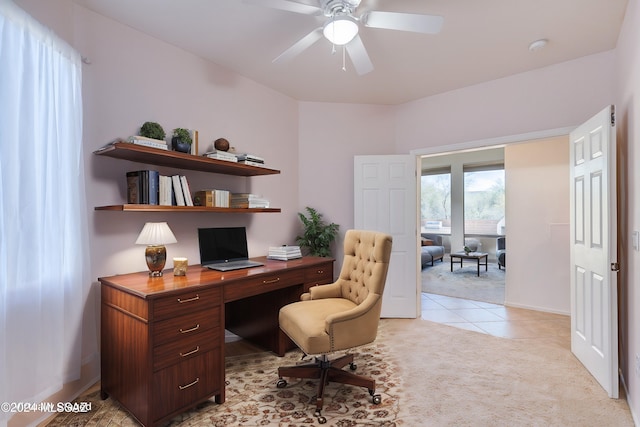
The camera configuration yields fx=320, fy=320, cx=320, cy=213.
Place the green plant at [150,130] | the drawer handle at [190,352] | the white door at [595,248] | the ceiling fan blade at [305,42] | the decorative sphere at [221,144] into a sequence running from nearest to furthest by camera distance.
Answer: the drawer handle at [190,352] < the ceiling fan blade at [305,42] < the white door at [595,248] < the green plant at [150,130] < the decorative sphere at [221,144]

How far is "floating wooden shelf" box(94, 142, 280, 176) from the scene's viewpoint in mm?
2116

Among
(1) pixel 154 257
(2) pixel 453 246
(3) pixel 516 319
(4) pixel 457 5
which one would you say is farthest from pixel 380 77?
(2) pixel 453 246

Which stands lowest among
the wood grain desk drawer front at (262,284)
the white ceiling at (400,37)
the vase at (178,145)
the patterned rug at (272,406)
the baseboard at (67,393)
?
the patterned rug at (272,406)

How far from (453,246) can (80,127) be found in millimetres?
7994

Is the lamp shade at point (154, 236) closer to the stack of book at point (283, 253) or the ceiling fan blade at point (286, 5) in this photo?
the stack of book at point (283, 253)

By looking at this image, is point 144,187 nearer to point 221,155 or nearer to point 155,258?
point 155,258

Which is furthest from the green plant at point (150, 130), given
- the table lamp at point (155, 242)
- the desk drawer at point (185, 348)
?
the desk drawer at point (185, 348)

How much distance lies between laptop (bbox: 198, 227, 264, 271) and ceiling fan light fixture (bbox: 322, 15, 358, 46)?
5.68ft

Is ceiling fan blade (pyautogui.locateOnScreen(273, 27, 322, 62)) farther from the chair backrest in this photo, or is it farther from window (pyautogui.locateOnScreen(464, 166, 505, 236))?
window (pyautogui.locateOnScreen(464, 166, 505, 236))

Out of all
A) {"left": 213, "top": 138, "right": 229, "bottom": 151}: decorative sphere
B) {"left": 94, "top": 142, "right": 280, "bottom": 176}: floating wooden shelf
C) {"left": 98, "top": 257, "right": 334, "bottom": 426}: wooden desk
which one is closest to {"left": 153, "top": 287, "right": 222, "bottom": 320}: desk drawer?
{"left": 98, "top": 257, "right": 334, "bottom": 426}: wooden desk

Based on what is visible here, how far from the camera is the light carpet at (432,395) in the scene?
194cm

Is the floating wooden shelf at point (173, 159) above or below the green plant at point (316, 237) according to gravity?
above

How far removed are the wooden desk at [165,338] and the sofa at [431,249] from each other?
4692 millimetres

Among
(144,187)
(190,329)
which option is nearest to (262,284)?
(190,329)
